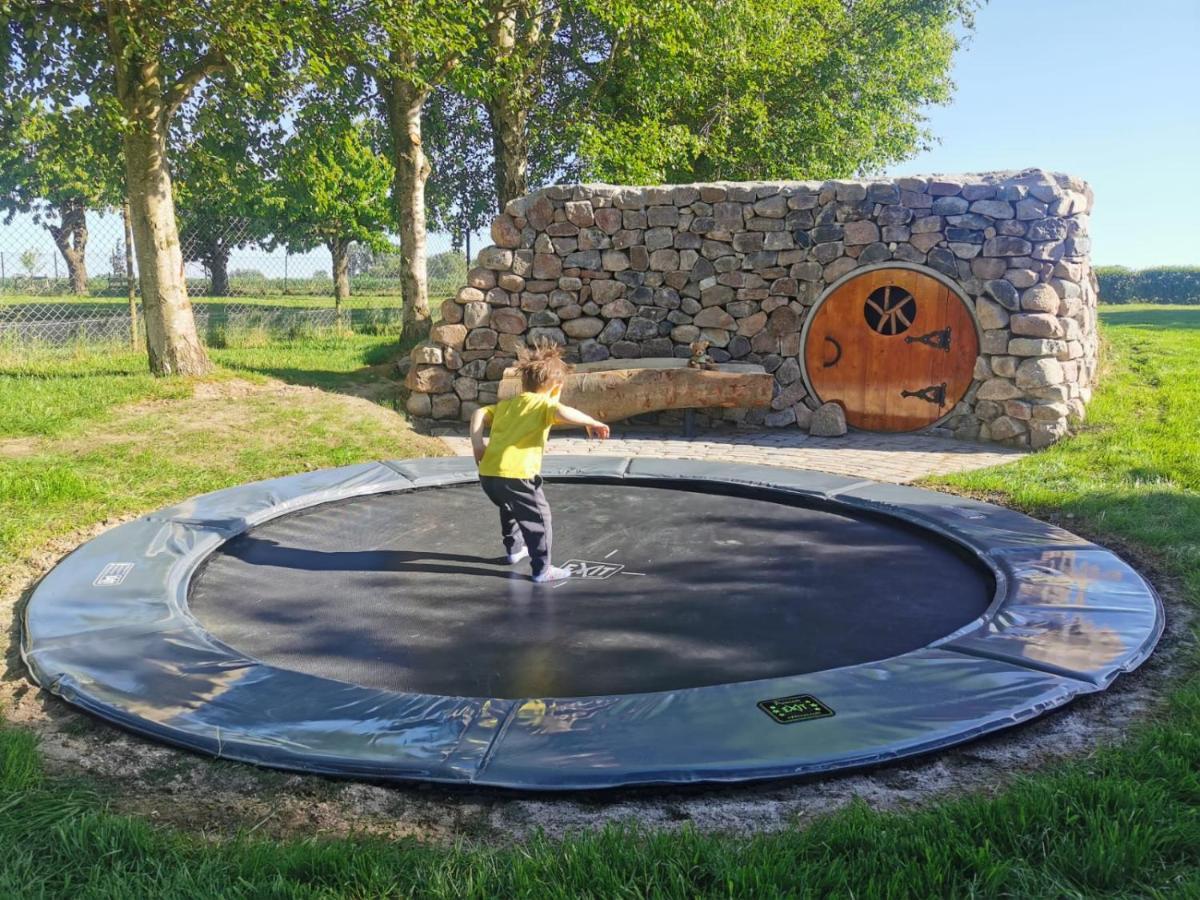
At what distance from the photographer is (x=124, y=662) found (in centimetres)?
264

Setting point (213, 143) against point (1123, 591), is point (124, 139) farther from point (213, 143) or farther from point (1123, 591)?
point (1123, 591)

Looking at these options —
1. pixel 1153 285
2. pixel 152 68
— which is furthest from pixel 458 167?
pixel 1153 285

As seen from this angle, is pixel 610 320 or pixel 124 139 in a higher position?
pixel 124 139

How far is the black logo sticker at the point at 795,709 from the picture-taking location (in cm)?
223

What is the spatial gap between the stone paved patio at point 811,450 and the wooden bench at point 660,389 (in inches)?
10.5

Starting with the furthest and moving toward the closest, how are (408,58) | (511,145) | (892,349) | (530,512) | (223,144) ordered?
1. (511,145)
2. (223,144)
3. (408,58)
4. (892,349)
5. (530,512)

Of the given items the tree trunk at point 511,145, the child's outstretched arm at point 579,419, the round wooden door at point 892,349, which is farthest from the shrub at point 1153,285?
the child's outstretched arm at point 579,419

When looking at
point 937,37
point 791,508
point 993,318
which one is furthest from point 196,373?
point 937,37

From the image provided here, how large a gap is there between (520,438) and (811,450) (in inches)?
131

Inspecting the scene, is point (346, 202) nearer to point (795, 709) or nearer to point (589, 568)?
point (589, 568)

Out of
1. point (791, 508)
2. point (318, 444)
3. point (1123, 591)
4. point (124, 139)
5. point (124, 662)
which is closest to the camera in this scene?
point (124, 662)

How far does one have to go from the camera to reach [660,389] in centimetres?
685

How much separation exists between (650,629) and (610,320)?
4.61m

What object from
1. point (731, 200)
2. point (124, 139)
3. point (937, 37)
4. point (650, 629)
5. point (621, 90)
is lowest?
point (650, 629)
